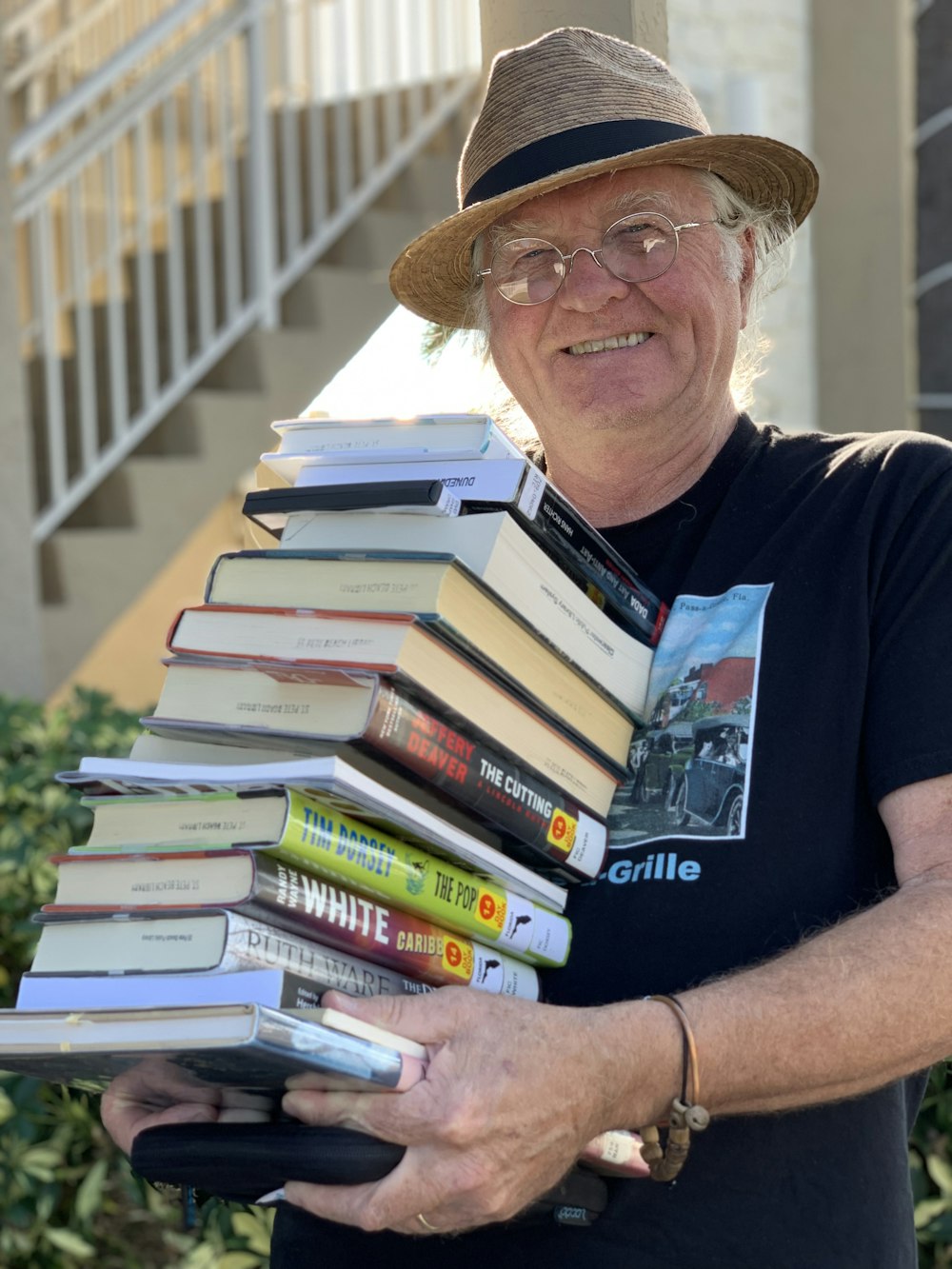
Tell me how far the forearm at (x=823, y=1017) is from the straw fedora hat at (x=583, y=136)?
3.15 feet

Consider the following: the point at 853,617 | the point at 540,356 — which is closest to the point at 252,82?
the point at 540,356

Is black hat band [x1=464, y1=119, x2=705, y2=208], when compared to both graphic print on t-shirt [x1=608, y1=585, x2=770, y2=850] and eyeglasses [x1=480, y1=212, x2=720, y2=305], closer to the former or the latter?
eyeglasses [x1=480, y1=212, x2=720, y2=305]

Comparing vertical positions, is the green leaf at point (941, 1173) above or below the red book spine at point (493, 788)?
below

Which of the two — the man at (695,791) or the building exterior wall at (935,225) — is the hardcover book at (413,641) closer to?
the man at (695,791)

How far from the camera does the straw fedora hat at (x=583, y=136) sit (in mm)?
1983

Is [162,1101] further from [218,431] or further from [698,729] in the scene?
[218,431]

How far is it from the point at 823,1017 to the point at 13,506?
4.62 m

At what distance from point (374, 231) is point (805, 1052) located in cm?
Answer: 596

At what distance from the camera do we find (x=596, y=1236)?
1.65m

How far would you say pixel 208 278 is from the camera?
6.50 meters

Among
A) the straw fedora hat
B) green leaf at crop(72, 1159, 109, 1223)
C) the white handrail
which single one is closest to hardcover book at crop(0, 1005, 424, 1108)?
the straw fedora hat

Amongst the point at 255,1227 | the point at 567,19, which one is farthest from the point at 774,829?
the point at 255,1227

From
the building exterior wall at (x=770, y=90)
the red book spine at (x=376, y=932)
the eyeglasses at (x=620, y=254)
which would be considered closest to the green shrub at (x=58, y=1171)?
the red book spine at (x=376, y=932)

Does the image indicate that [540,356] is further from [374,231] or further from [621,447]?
[374,231]
